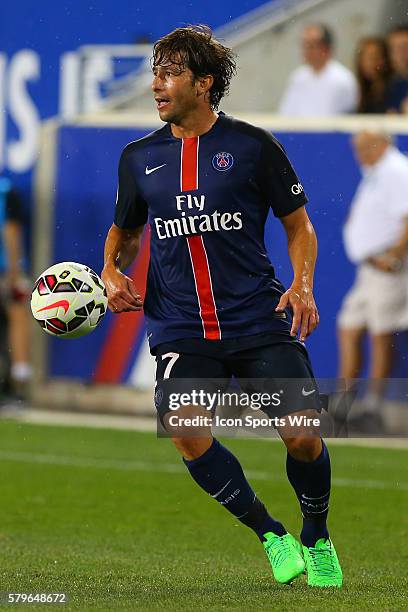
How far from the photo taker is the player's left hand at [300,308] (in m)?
6.08

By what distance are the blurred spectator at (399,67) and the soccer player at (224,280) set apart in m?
7.58

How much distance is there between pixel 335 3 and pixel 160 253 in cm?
996

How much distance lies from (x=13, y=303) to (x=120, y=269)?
953cm

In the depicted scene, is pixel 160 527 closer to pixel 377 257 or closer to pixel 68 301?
pixel 68 301

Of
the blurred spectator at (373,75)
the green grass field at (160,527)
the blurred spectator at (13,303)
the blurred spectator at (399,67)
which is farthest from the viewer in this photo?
the blurred spectator at (13,303)

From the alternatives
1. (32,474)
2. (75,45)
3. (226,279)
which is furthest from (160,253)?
(75,45)

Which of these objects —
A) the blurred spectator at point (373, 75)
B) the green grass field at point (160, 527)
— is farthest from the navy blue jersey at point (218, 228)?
the blurred spectator at point (373, 75)

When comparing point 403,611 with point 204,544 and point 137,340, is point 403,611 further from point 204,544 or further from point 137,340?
point 137,340

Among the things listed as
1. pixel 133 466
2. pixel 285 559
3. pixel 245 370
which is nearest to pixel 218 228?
pixel 245 370

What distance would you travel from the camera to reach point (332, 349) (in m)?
14.0

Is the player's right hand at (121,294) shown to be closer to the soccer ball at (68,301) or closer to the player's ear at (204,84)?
the soccer ball at (68,301)

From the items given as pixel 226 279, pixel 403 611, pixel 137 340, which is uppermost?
pixel 226 279

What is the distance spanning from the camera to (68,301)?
6.43 metres

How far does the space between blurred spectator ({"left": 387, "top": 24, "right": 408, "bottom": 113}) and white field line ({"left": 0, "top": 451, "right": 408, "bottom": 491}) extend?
14.4ft
